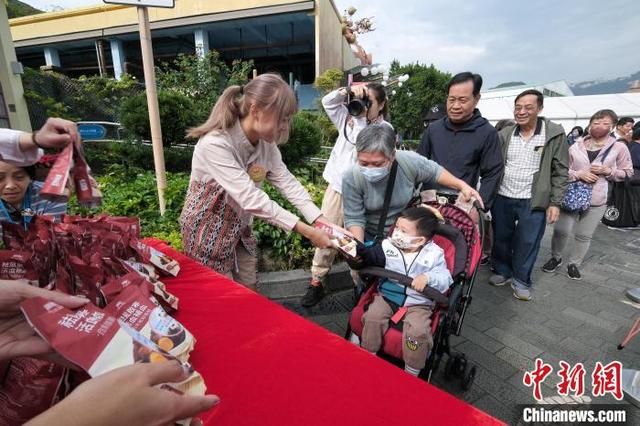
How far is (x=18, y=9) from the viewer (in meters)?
21.7

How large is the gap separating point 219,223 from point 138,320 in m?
0.95

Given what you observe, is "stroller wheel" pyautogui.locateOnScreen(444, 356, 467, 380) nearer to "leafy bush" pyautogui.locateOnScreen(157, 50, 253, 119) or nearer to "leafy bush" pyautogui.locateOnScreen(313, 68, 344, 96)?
"leafy bush" pyautogui.locateOnScreen(157, 50, 253, 119)

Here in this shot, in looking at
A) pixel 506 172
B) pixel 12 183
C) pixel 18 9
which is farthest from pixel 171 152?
pixel 18 9

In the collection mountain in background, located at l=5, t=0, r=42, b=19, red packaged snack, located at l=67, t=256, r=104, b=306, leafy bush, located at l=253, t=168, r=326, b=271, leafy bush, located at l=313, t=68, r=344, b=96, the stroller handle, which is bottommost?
leafy bush, located at l=253, t=168, r=326, b=271

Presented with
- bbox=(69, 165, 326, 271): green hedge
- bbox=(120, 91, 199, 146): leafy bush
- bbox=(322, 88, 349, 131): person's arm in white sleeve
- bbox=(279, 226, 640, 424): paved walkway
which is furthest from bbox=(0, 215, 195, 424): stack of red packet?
bbox=(120, 91, 199, 146): leafy bush

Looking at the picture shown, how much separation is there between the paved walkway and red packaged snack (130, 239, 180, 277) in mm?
1731

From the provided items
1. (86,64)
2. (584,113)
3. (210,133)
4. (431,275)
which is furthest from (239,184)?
(86,64)

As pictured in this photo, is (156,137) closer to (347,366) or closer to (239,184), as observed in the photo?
(239,184)

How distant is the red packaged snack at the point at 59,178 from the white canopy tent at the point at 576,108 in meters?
15.6

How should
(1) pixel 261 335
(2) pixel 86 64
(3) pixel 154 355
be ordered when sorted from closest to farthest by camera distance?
(3) pixel 154 355, (1) pixel 261 335, (2) pixel 86 64

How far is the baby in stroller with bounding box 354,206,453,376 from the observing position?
6.04ft

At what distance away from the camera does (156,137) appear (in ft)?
12.5

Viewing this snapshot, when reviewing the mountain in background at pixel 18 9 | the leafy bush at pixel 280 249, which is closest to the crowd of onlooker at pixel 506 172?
the leafy bush at pixel 280 249

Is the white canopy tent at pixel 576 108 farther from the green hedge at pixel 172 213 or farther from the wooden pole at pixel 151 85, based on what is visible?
the wooden pole at pixel 151 85
